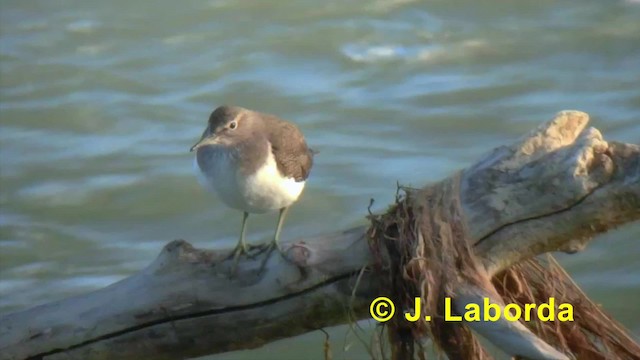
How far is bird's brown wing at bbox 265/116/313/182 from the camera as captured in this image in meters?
5.32

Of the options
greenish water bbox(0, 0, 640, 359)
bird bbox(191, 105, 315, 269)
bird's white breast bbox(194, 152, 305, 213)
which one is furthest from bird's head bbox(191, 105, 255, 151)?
greenish water bbox(0, 0, 640, 359)

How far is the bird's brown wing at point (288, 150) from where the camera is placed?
5.32m

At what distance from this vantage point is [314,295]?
4.62 meters

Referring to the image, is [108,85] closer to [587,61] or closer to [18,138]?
[18,138]

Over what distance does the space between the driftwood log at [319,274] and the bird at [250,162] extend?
0.24 meters

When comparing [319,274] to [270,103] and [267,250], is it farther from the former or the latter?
[270,103]

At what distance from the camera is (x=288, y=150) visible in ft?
17.7

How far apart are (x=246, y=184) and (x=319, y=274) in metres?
0.61

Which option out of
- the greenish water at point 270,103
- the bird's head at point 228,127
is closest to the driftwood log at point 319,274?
the bird's head at point 228,127

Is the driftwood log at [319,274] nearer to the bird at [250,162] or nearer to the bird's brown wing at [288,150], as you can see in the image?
the bird at [250,162]

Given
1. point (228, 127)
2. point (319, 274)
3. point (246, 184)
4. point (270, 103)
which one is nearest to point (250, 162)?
point (246, 184)

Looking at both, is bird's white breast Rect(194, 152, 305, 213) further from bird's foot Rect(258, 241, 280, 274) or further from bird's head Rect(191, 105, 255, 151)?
bird's foot Rect(258, 241, 280, 274)

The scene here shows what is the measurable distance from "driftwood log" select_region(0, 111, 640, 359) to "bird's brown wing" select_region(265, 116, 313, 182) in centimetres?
63

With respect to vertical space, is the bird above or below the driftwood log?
above
